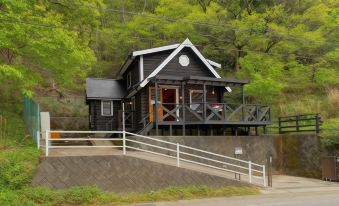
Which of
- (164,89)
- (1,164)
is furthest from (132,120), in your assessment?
(1,164)

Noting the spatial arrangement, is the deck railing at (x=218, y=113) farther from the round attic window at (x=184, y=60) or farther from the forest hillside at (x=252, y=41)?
the forest hillside at (x=252, y=41)

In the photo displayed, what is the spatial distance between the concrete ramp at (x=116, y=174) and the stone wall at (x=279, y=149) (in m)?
4.17

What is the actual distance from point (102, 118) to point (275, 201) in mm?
16611

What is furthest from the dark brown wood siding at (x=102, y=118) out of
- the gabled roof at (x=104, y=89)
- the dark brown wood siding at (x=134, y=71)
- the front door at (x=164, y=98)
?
the front door at (x=164, y=98)

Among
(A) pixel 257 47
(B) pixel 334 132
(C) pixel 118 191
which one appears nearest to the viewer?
(C) pixel 118 191

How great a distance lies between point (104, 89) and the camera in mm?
26969

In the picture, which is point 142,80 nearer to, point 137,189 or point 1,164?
point 137,189

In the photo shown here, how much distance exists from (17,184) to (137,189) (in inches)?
169

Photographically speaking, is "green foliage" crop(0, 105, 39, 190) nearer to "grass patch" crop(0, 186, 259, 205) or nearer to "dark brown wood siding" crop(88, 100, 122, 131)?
"grass patch" crop(0, 186, 259, 205)

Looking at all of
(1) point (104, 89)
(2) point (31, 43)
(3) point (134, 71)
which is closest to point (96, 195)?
(2) point (31, 43)

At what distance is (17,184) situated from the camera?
459 inches

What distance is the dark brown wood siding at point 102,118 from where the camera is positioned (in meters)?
26.2

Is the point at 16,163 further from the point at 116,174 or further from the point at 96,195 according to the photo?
the point at 116,174

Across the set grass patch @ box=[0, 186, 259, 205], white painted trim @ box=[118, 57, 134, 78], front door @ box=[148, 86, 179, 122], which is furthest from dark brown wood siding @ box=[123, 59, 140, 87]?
grass patch @ box=[0, 186, 259, 205]
